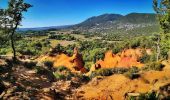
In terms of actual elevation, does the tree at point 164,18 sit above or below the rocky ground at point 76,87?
above

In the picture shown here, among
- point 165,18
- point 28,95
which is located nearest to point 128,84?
point 28,95

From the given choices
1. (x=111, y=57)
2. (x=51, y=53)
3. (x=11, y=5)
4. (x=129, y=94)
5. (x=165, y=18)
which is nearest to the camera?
(x=129, y=94)


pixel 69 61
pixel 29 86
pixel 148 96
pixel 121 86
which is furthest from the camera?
pixel 69 61

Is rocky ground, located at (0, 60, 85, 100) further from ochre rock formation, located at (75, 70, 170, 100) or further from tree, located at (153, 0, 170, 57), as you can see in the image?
tree, located at (153, 0, 170, 57)

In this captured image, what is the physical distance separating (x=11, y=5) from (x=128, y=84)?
906 inches

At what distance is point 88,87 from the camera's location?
31609 millimetres

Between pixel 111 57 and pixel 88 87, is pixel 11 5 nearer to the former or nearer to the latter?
pixel 88 87

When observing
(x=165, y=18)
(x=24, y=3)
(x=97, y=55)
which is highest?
(x=24, y=3)

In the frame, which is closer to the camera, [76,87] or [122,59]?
[76,87]

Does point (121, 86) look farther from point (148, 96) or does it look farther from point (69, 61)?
point (69, 61)

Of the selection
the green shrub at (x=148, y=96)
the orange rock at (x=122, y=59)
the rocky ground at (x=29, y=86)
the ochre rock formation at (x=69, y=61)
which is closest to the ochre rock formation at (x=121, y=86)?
the green shrub at (x=148, y=96)

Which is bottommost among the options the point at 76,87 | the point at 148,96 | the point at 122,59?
the point at 122,59

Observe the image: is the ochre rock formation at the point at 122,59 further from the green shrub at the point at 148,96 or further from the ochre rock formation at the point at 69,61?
the green shrub at the point at 148,96

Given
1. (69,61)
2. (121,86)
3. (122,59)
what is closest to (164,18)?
(121,86)
